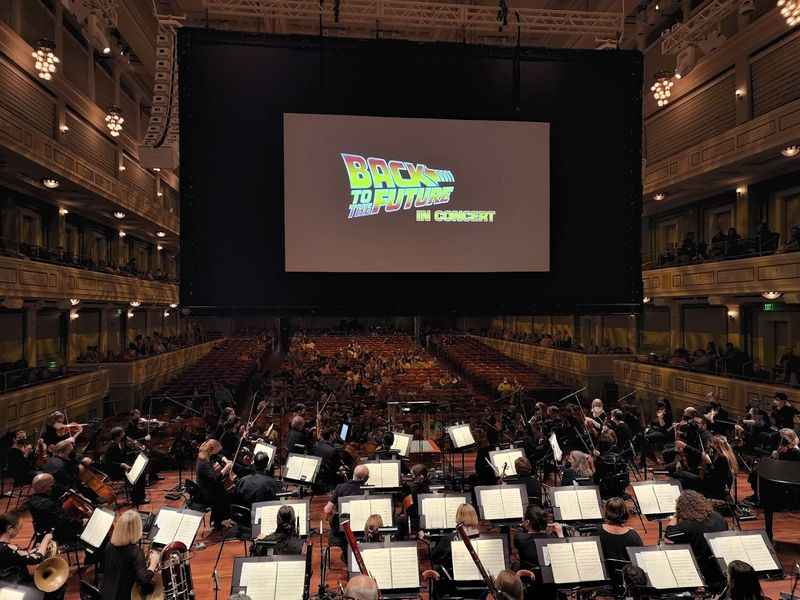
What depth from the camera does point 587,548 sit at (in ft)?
19.4

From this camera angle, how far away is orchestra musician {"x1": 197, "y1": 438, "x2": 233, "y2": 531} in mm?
9109

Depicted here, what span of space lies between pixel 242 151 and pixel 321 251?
6.55 feet

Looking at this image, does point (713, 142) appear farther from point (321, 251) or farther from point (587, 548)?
point (587, 548)

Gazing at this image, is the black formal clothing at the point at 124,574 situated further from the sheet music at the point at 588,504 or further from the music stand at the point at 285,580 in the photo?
the sheet music at the point at 588,504

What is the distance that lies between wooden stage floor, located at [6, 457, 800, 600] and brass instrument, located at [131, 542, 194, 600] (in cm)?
104

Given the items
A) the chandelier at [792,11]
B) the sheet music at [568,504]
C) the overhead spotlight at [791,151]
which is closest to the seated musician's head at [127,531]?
the sheet music at [568,504]

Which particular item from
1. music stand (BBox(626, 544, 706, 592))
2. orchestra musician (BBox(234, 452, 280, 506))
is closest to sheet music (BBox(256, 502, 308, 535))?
orchestra musician (BBox(234, 452, 280, 506))

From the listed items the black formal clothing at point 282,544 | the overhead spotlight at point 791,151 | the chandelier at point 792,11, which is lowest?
the black formal clothing at point 282,544

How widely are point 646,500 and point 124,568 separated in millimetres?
6120

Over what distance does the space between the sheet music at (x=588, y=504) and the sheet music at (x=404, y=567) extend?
2.64 metres

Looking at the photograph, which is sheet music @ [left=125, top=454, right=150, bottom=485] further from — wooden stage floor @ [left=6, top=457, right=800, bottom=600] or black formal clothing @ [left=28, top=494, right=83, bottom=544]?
black formal clothing @ [left=28, top=494, right=83, bottom=544]

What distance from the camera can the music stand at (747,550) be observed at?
19.1ft

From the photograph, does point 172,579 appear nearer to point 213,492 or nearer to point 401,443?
point 213,492

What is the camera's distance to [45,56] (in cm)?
1423
